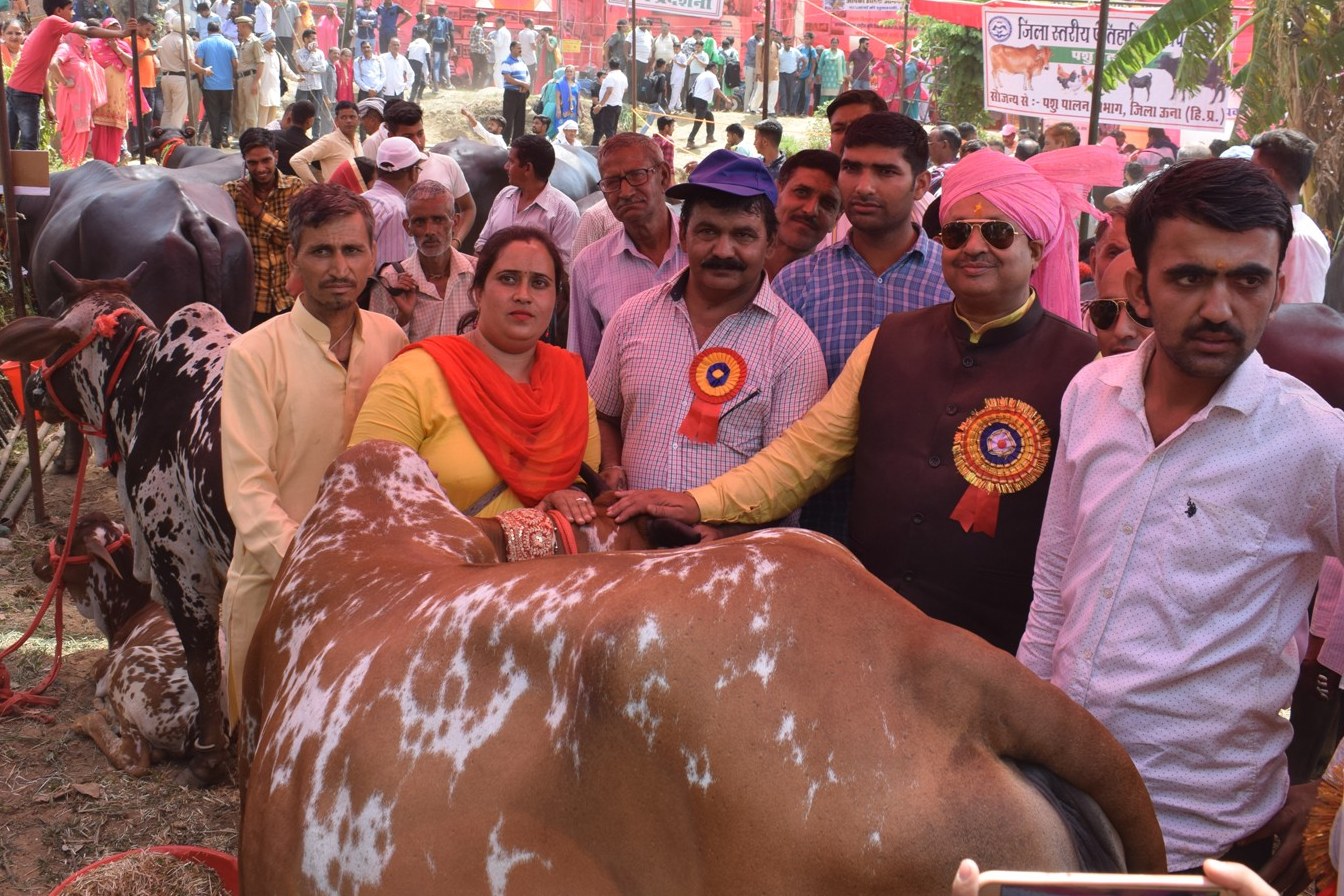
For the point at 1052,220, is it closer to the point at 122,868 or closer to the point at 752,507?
the point at 752,507

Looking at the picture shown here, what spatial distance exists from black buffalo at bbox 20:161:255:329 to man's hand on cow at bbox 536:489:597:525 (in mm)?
5269

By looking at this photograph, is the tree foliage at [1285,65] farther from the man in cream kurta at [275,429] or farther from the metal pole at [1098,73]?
the man in cream kurta at [275,429]

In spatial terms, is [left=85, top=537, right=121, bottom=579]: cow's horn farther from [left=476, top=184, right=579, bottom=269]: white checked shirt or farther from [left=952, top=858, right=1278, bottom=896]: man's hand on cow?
[left=952, top=858, right=1278, bottom=896]: man's hand on cow

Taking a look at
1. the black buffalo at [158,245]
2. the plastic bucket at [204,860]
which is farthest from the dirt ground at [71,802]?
the black buffalo at [158,245]

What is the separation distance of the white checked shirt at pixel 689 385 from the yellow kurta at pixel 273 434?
0.75 metres

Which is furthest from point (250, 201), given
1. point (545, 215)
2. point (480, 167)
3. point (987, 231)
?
point (987, 231)

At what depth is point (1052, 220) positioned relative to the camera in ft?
9.32

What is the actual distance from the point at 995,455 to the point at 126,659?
3.58 metres

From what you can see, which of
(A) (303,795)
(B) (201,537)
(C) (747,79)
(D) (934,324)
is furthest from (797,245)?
(C) (747,79)

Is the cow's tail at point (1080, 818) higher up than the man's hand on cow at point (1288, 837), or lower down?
higher up

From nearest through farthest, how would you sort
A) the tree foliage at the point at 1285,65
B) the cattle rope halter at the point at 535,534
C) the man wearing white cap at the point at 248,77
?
the cattle rope halter at the point at 535,534 < the tree foliage at the point at 1285,65 < the man wearing white cap at the point at 248,77

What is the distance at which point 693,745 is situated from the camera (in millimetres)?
1613

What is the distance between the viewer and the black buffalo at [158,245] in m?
7.43

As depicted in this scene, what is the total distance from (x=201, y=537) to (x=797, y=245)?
236 cm
